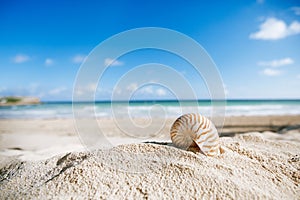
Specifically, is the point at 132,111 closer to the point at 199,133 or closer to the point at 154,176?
the point at 199,133

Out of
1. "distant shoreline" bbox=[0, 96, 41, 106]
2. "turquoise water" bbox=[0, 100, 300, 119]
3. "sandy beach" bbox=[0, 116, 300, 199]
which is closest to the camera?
"sandy beach" bbox=[0, 116, 300, 199]

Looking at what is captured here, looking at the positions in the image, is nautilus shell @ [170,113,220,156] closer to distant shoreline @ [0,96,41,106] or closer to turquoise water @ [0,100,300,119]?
turquoise water @ [0,100,300,119]

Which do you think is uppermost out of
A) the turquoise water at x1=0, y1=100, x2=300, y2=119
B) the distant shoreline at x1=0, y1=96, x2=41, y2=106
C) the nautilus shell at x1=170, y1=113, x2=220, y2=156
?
the distant shoreline at x1=0, y1=96, x2=41, y2=106

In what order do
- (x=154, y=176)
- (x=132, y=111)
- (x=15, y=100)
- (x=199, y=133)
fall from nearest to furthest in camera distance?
1. (x=154, y=176)
2. (x=199, y=133)
3. (x=132, y=111)
4. (x=15, y=100)

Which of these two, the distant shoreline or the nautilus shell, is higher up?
the distant shoreline

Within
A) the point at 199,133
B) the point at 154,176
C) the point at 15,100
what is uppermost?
the point at 15,100

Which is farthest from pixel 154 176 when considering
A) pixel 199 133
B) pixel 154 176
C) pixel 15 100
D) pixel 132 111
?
pixel 15 100

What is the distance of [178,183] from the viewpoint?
2.22 meters

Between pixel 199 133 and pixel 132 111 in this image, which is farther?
pixel 132 111

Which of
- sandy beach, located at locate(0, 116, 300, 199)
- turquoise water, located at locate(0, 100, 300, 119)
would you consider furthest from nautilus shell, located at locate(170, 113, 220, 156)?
turquoise water, located at locate(0, 100, 300, 119)

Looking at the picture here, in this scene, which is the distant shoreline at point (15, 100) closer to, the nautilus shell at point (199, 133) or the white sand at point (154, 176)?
the white sand at point (154, 176)

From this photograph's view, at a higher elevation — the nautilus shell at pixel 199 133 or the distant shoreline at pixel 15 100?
the distant shoreline at pixel 15 100

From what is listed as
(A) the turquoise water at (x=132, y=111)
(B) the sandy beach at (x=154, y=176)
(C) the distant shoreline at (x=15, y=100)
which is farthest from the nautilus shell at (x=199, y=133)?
(C) the distant shoreline at (x=15, y=100)

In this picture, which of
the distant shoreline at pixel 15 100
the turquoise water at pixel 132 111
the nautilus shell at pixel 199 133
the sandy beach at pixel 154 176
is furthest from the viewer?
the distant shoreline at pixel 15 100
